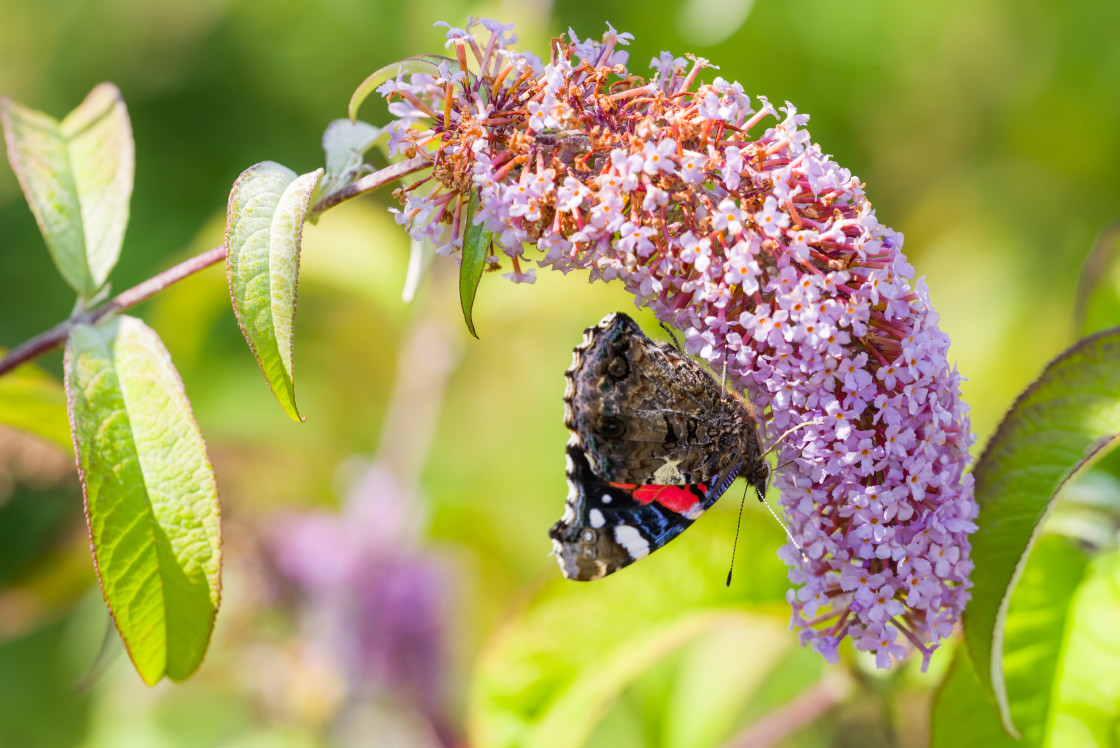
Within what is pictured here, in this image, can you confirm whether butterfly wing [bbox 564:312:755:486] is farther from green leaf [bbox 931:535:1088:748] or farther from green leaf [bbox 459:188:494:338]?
green leaf [bbox 931:535:1088:748]

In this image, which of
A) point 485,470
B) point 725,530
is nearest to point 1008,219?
point 485,470

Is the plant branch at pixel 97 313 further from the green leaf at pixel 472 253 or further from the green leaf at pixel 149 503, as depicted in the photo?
the green leaf at pixel 472 253

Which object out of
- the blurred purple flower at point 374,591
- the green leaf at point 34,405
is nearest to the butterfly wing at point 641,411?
the green leaf at point 34,405

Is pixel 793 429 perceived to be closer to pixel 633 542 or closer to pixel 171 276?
pixel 633 542

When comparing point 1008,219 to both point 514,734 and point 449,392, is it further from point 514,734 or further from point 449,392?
point 514,734

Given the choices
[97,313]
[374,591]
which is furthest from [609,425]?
[374,591]

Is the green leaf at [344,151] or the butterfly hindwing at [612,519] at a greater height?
the green leaf at [344,151]
